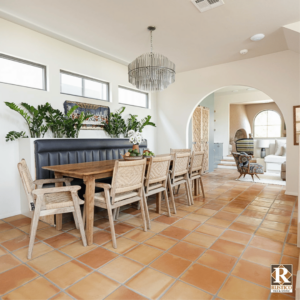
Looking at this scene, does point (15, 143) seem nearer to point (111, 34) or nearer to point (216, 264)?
point (111, 34)

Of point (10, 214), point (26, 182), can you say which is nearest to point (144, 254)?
point (26, 182)

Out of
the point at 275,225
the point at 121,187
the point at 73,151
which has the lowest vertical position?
the point at 275,225

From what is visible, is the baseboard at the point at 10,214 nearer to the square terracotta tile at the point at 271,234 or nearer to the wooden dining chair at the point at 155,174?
the wooden dining chair at the point at 155,174

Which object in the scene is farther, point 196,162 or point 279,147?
point 279,147

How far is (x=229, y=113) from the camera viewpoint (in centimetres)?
1008

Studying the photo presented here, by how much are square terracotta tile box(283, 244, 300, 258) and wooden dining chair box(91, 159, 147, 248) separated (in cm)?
149

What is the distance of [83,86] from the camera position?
459 centimetres

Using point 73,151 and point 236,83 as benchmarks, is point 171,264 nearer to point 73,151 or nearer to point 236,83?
point 73,151

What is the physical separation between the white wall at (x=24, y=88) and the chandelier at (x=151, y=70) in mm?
1435

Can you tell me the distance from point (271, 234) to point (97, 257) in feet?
6.48

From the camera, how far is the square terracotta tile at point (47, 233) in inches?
101

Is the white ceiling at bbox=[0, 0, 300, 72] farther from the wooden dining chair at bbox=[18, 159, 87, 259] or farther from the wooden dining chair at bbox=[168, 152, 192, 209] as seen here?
the wooden dining chair at bbox=[18, 159, 87, 259]

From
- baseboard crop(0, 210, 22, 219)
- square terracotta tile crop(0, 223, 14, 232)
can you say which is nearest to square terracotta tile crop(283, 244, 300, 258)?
square terracotta tile crop(0, 223, 14, 232)

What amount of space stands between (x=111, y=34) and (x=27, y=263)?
11.6 ft
